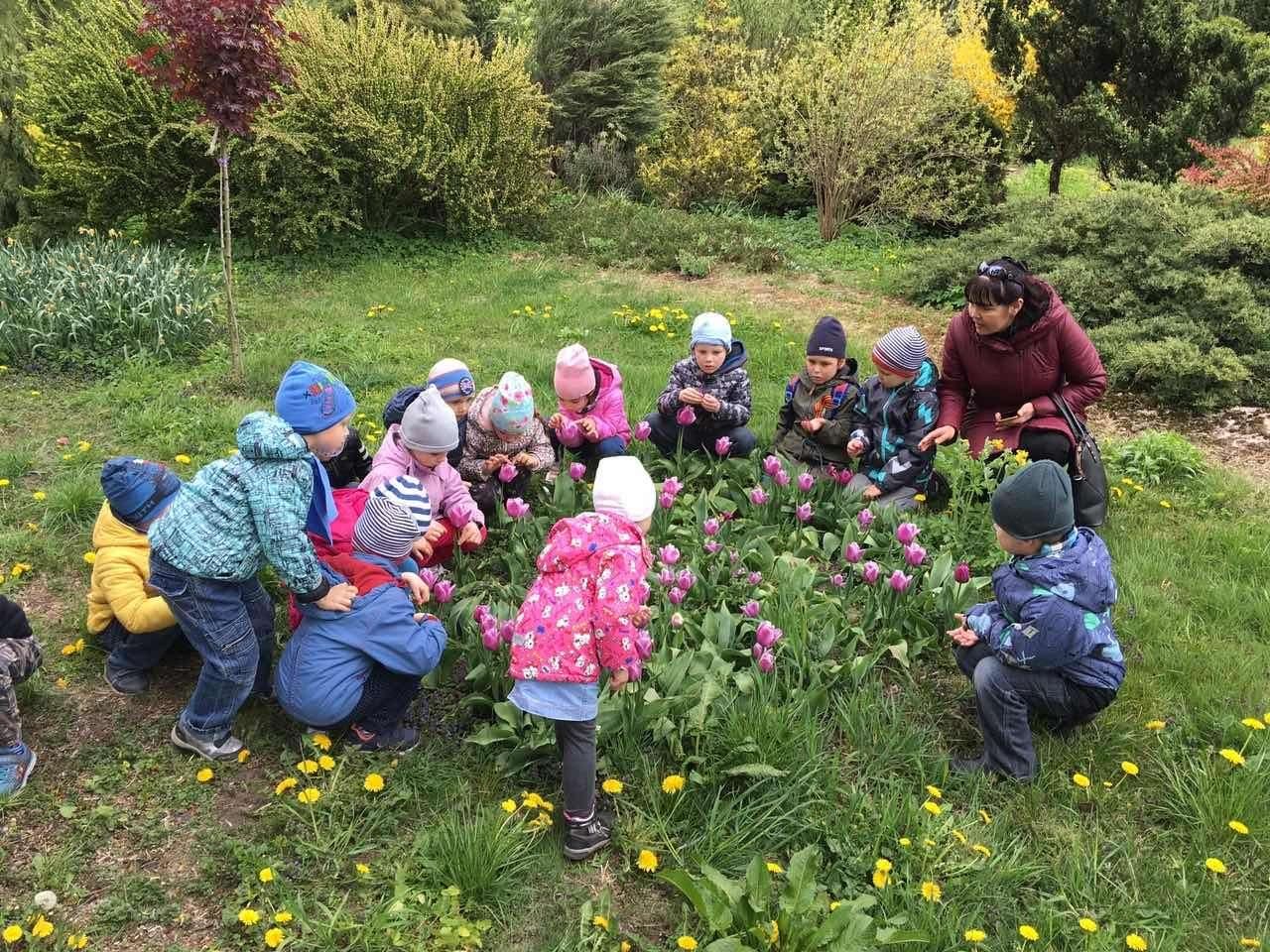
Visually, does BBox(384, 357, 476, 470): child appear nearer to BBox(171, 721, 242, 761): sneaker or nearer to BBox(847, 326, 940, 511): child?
BBox(171, 721, 242, 761): sneaker

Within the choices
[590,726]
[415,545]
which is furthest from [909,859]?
[415,545]

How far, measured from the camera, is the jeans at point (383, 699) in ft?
9.24

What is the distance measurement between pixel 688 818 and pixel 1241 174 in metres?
8.34

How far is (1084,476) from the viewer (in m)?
4.29

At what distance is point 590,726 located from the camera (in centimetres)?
257

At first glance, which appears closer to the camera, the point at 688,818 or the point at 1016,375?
the point at 688,818

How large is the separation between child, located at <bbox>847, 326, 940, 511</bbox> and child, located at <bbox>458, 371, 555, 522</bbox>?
5.21 feet

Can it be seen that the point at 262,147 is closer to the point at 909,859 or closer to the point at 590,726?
the point at 590,726

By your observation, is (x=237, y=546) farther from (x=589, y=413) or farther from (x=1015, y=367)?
(x=1015, y=367)

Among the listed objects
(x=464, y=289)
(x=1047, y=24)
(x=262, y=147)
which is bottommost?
(x=464, y=289)

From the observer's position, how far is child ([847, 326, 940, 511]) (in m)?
4.37

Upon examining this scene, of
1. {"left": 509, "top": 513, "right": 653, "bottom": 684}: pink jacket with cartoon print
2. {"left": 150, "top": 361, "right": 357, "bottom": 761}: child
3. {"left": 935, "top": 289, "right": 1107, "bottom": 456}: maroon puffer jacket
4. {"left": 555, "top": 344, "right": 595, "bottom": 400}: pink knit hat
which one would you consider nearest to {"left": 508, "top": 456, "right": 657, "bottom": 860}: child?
{"left": 509, "top": 513, "right": 653, "bottom": 684}: pink jacket with cartoon print

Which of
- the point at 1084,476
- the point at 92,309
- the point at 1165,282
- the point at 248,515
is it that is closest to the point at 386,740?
the point at 248,515

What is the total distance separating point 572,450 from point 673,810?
239 cm
